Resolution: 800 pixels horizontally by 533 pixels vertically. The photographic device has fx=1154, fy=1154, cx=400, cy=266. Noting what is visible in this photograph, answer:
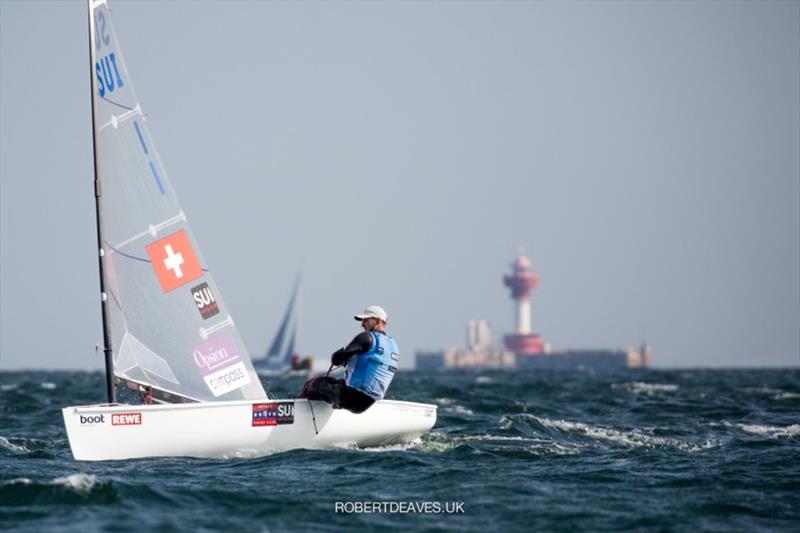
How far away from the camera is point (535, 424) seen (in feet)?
67.5

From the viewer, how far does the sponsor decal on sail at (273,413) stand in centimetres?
1502

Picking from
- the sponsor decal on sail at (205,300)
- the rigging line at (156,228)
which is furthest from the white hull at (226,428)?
the rigging line at (156,228)

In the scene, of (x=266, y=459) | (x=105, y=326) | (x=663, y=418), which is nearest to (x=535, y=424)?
(x=663, y=418)

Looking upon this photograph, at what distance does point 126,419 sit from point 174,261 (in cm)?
238

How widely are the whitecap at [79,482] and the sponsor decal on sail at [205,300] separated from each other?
13.2 ft

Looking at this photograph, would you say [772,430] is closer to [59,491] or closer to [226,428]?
[226,428]

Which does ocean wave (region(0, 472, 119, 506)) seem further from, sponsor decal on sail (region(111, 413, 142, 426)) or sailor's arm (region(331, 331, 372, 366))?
sailor's arm (region(331, 331, 372, 366))

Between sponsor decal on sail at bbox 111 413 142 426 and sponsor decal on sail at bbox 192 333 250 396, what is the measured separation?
4.60 ft

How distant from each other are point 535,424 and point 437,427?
5.88 feet

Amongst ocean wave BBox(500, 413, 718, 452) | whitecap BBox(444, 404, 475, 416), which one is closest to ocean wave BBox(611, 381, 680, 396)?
whitecap BBox(444, 404, 475, 416)

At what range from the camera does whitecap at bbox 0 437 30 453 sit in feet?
53.4

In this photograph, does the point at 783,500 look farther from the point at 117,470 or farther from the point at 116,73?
the point at 116,73

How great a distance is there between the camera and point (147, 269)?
50.8 ft

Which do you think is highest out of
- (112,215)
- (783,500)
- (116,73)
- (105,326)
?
(116,73)
